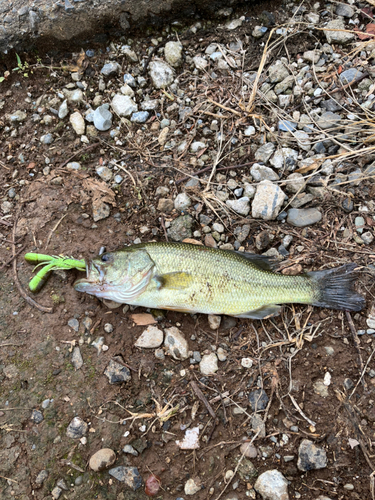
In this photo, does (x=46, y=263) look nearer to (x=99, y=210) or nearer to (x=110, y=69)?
(x=99, y=210)

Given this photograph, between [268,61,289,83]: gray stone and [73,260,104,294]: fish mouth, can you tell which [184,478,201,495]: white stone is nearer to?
[73,260,104,294]: fish mouth

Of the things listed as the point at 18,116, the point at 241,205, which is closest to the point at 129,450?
the point at 241,205

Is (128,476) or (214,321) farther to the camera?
(214,321)

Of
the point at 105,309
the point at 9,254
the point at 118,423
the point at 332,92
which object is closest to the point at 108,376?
the point at 118,423

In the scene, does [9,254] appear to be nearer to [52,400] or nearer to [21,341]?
[21,341]

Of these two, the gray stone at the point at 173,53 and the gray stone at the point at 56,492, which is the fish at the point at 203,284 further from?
the gray stone at the point at 173,53

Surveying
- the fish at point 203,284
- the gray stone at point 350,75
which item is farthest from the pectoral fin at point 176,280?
the gray stone at point 350,75

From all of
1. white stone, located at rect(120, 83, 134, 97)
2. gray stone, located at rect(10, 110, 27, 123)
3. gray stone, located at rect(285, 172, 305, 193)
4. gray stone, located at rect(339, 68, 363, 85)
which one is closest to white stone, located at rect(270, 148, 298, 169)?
gray stone, located at rect(285, 172, 305, 193)
